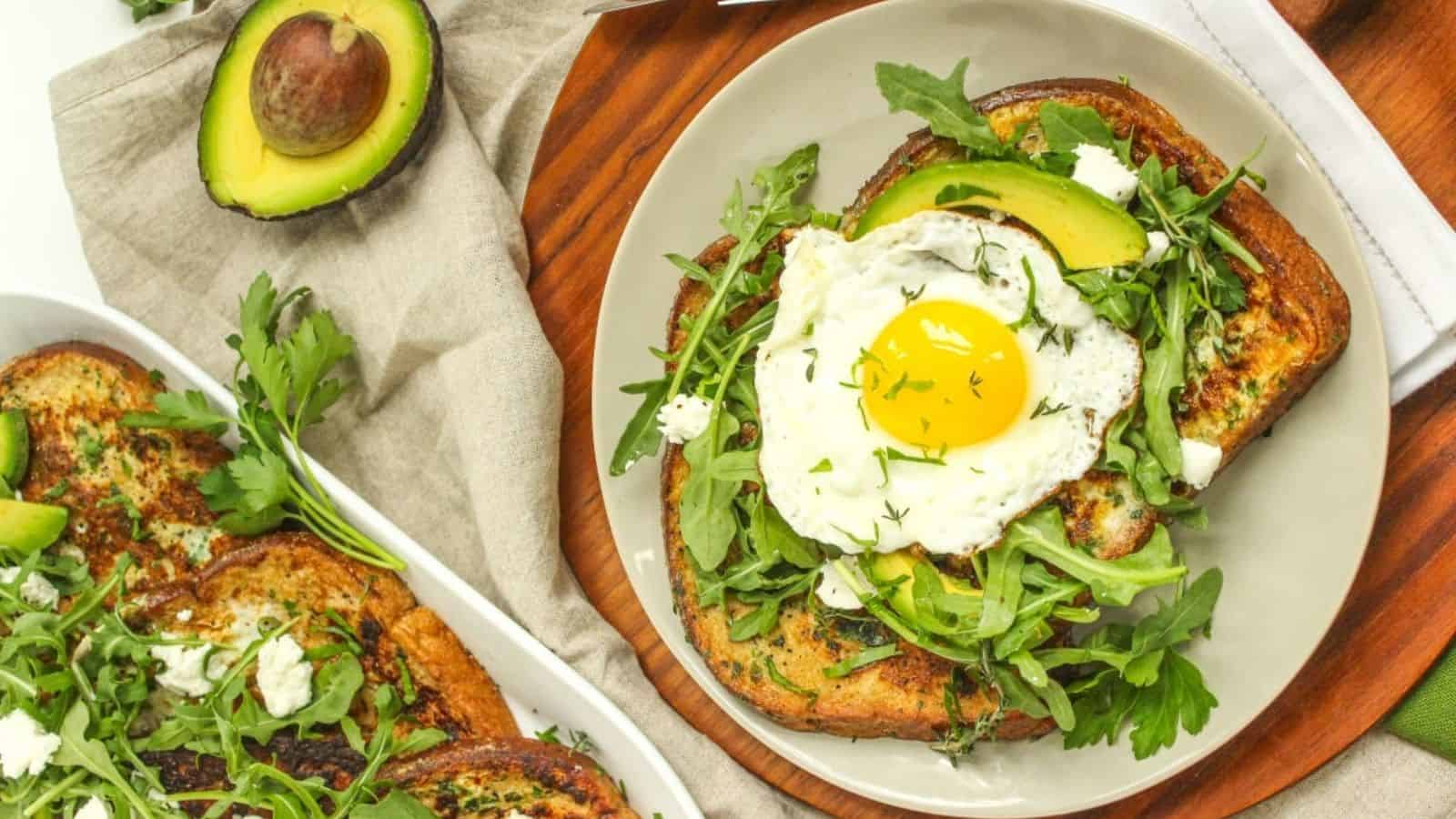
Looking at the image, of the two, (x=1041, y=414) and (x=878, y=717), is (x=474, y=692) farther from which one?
(x=1041, y=414)

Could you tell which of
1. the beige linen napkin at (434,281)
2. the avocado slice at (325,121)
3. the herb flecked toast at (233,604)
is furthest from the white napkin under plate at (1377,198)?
the herb flecked toast at (233,604)

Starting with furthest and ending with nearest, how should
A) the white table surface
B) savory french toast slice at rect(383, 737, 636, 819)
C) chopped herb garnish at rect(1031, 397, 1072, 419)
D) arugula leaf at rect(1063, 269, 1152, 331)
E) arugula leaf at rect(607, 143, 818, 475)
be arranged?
1. the white table surface
2. savory french toast slice at rect(383, 737, 636, 819)
3. arugula leaf at rect(607, 143, 818, 475)
4. chopped herb garnish at rect(1031, 397, 1072, 419)
5. arugula leaf at rect(1063, 269, 1152, 331)

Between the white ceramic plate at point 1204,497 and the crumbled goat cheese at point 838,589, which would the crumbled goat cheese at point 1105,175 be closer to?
the white ceramic plate at point 1204,497

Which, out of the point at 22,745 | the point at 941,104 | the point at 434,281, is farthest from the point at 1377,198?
the point at 22,745

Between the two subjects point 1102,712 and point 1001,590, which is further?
point 1102,712

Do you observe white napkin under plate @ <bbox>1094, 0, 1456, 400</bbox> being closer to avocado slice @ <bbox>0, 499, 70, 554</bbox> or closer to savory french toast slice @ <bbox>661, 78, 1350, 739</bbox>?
savory french toast slice @ <bbox>661, 78, 1350, 739</bbox>

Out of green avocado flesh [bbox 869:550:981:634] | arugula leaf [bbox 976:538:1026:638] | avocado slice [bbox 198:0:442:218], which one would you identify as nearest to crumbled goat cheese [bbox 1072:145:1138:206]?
arugula leaf [bbox 976:538:1026:638]

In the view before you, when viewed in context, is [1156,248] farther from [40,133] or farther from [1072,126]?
[40,133]
